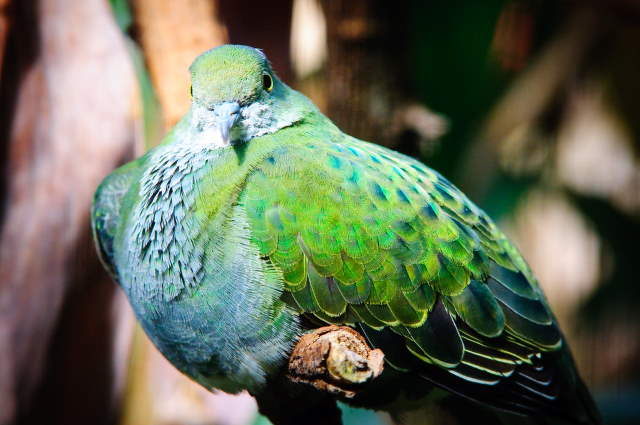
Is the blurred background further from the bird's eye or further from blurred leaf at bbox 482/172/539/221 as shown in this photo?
the bird's eye

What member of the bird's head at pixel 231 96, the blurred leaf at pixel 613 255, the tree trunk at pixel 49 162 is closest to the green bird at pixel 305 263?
the bird's head at pixel 231 96

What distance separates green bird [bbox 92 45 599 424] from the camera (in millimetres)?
2275

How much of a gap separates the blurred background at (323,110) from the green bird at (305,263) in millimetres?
A: 620

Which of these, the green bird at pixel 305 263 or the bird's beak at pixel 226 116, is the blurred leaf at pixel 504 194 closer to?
the green bird at pixel 305 263

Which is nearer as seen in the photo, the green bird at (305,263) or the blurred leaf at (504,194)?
the green bird at (305,263)

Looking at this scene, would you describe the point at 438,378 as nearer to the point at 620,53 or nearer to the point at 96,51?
the point at 96,51

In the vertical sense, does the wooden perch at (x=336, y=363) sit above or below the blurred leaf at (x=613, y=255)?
above

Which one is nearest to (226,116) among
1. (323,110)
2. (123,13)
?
(123,13)

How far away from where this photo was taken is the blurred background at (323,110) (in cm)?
355

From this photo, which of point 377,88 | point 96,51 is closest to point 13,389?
point 96,51

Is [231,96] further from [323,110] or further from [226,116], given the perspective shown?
[323,110]

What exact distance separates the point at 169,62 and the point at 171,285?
3.76 feet

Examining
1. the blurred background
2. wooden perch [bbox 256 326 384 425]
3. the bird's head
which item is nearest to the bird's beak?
the bird's head

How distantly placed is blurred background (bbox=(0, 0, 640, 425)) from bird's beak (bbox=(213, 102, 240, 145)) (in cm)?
64
